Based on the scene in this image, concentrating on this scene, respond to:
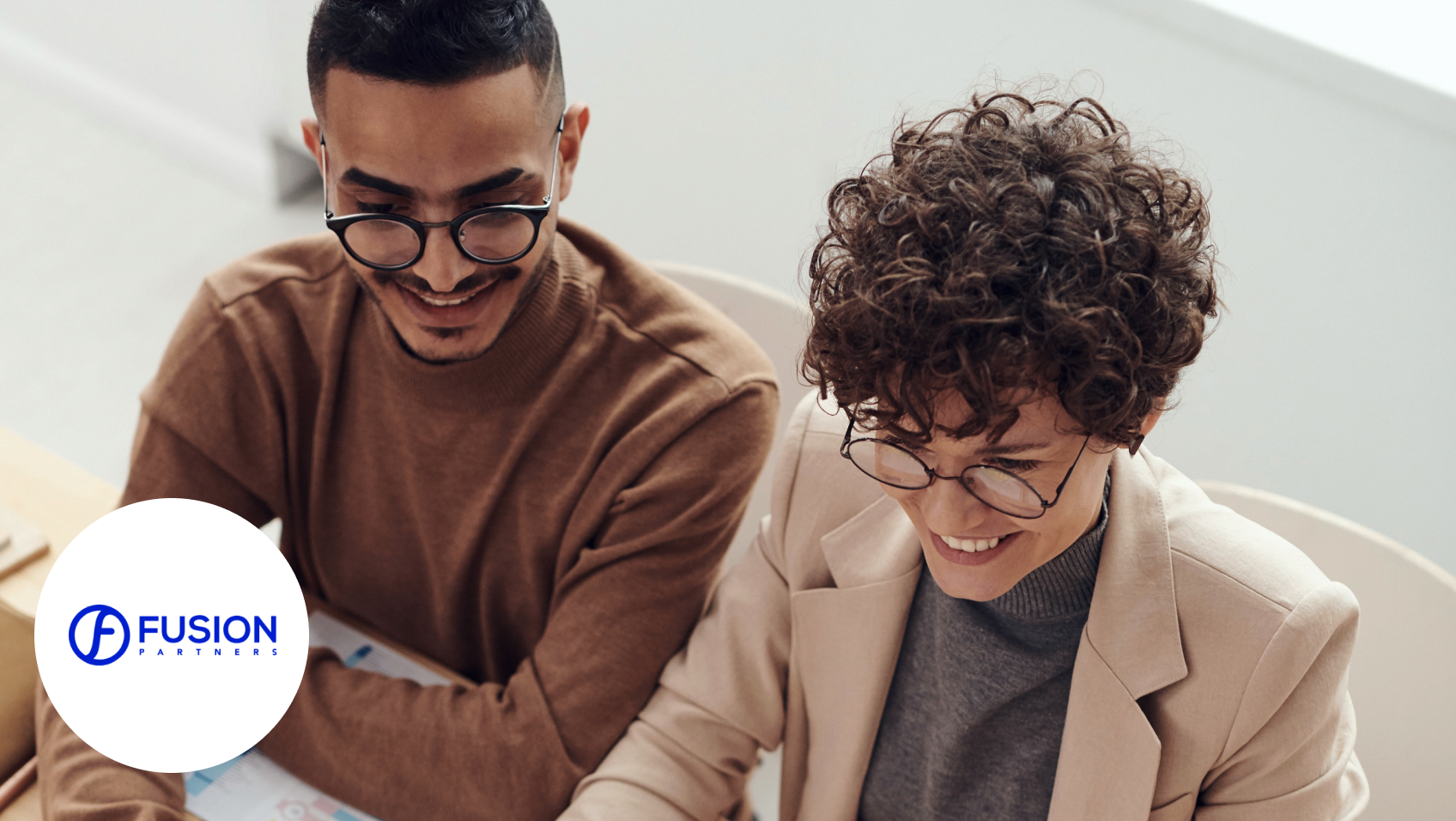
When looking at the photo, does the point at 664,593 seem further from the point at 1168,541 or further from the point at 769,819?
the point at 769,819

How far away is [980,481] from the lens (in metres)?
1.00

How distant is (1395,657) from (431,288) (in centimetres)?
117

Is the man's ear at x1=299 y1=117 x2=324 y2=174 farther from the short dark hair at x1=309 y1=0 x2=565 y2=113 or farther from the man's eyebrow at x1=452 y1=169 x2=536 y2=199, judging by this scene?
the man's eyebrow at x1=452 y1=169 x2=536 y2=199

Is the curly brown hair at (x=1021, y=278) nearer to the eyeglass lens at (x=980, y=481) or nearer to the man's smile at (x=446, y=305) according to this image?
the eyeglass lens at (x=980, y=481)

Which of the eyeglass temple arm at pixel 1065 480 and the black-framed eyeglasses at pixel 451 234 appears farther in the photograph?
the black-framed eyeglasses at pixel 451 234

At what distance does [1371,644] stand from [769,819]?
98cm

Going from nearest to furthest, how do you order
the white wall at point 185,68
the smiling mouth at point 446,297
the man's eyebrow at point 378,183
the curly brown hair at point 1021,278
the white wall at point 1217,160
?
the curly brown hair at point 1021,278, the man's eyebrow at point 378,183, the smiling mouth at point 446,297, the white wall at point 1217,160, the white wall at point 185,68

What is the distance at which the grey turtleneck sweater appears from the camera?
1.21 metres

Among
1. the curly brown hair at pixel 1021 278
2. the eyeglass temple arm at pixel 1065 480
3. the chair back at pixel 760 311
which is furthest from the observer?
the chair back at pixel 760 311

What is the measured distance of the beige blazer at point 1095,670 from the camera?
1.10 meters

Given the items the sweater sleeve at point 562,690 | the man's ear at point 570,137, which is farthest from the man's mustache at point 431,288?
the sweater sleeve at point 562,690

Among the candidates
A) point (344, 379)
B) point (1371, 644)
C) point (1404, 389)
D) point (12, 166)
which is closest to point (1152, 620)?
point (1371, 644)

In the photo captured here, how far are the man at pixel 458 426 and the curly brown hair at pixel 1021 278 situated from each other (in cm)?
43

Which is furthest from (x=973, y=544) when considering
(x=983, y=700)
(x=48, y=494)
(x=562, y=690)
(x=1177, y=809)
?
(x=48, y=494)
